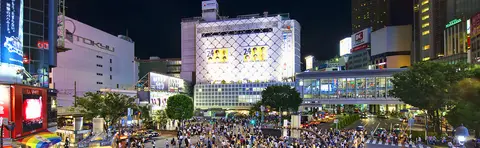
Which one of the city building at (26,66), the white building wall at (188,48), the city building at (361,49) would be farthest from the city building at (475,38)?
the city building at (26,66)

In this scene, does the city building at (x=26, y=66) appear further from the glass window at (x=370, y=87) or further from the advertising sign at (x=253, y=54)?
the glass window at (x=370, y=87)

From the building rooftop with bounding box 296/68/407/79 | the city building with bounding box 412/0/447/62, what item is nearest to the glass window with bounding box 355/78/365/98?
the building rooftop with bounding box 296/68/407/79

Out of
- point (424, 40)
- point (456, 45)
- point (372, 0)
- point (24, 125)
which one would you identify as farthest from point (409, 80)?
point (372, 0)

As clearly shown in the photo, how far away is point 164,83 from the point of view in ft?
240

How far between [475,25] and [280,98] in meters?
42.8

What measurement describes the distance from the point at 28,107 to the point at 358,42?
123m

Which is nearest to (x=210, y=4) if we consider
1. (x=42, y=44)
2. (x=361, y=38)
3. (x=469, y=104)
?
(x=361, y=38)

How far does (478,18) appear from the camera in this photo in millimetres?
70562

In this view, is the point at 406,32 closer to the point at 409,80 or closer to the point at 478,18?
the point at 478,18

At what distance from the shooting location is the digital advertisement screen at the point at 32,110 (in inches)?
944

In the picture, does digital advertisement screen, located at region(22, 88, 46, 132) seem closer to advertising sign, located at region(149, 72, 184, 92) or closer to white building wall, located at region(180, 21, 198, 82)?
advertising sign, located at region(149, 72, 184, 92)

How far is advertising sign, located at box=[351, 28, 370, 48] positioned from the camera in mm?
127294

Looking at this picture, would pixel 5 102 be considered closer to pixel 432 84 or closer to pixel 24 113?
pixel 24 113

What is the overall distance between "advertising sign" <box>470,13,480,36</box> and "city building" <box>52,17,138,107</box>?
226ft
